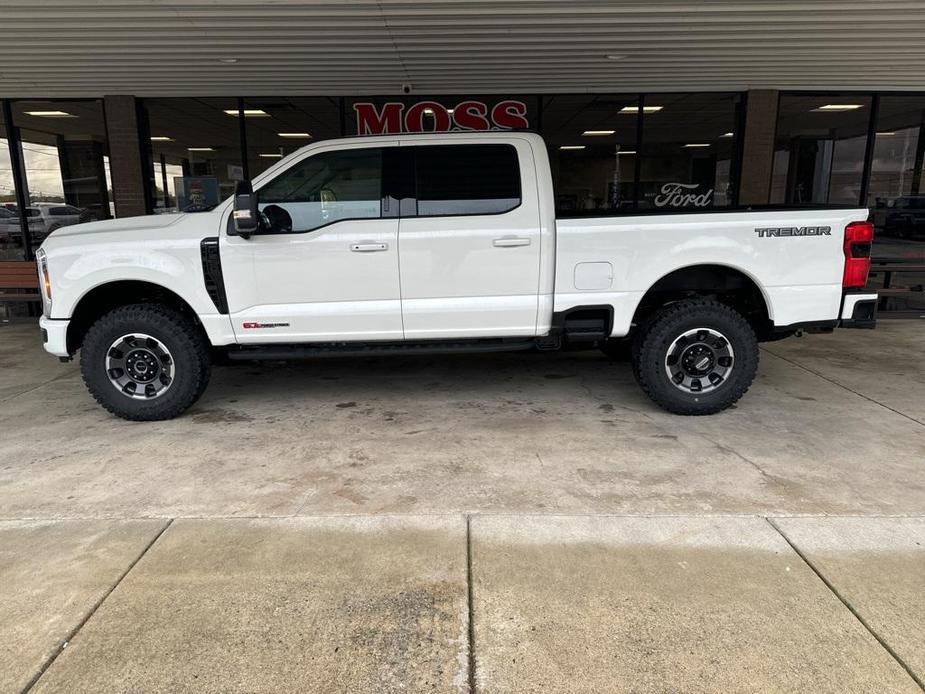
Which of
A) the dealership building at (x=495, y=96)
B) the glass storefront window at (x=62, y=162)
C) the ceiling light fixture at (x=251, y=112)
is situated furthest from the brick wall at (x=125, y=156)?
the ceiling light fixture at (x=251, y=112)

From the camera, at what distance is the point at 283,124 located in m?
12.0

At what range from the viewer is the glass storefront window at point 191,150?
33.5 ft

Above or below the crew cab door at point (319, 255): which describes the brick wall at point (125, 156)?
above

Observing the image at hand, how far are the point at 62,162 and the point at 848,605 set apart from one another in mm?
12353

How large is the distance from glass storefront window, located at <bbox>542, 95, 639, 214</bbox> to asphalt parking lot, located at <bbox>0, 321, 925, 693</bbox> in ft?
21.1

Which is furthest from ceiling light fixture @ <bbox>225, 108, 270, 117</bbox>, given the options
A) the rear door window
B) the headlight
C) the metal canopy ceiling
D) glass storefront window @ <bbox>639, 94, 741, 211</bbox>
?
the rear door window

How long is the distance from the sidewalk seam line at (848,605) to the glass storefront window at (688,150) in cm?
783

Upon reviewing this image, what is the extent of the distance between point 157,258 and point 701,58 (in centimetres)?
645

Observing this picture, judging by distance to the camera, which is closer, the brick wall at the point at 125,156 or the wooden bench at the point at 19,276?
the wooden bench at the point at 19,276

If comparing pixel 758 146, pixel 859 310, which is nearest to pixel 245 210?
pixel 859 310

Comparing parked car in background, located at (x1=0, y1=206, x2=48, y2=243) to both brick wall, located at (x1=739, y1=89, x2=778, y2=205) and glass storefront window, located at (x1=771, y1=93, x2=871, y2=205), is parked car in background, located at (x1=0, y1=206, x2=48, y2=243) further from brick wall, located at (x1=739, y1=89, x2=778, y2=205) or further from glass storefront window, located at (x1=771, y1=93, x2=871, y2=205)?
glass storefront window, located at (x1=771, y1=93, x2=871, y2=205)

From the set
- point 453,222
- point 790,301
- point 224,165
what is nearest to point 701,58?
point 790,301

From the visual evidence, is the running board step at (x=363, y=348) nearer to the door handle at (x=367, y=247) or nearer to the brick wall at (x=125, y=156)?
the door handle at (x=367, y=247)

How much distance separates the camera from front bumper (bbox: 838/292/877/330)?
16.3 feet
